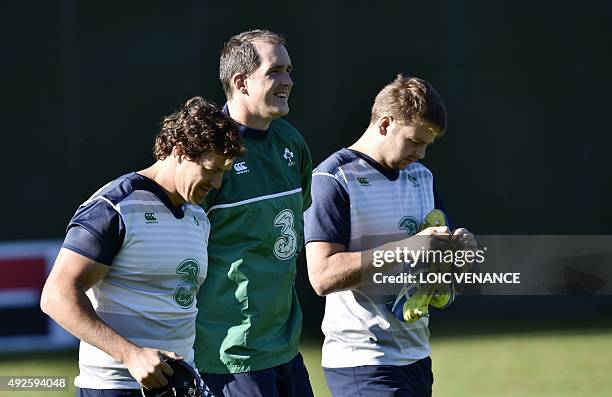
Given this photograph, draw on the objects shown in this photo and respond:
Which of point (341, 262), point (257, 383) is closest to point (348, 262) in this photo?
point (341, 262)

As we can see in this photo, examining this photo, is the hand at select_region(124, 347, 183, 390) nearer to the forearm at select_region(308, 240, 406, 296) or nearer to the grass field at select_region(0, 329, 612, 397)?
the forearm at select_region(308, 240, 406, 296)

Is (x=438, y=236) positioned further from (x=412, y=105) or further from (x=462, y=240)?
(x=412, y=105)

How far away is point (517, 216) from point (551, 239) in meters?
0.35

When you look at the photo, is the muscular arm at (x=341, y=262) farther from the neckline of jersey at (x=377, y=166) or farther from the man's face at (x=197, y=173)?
the man's face at (x=197, y=173)

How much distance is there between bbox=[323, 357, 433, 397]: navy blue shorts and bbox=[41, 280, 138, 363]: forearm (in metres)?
1.37

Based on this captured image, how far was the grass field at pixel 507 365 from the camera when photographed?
7355 mm

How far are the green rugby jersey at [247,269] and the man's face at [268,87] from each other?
0.10 m

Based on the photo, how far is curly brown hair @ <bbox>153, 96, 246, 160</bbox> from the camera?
144 inches

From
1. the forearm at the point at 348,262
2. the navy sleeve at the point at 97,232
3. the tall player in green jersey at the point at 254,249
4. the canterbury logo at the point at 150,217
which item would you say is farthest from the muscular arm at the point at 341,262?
the navy sleeve at the point at 97,232

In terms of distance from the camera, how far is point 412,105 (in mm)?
4531

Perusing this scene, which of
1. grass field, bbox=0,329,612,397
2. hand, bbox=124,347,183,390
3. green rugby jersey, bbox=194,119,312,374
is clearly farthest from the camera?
grass field, bbox=0,329,612,397

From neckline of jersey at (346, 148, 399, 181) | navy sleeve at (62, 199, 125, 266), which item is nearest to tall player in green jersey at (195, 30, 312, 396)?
neckline of jersey at (346, 148, 399, 181)

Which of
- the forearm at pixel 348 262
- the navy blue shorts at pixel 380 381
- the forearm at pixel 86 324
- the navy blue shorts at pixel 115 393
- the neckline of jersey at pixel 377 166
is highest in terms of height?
the neckline of jersey at pixel 377 166

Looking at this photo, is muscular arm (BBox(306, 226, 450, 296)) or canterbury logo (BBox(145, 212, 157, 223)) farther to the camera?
muscular arm (BBox(306, 226, 450, 296))
